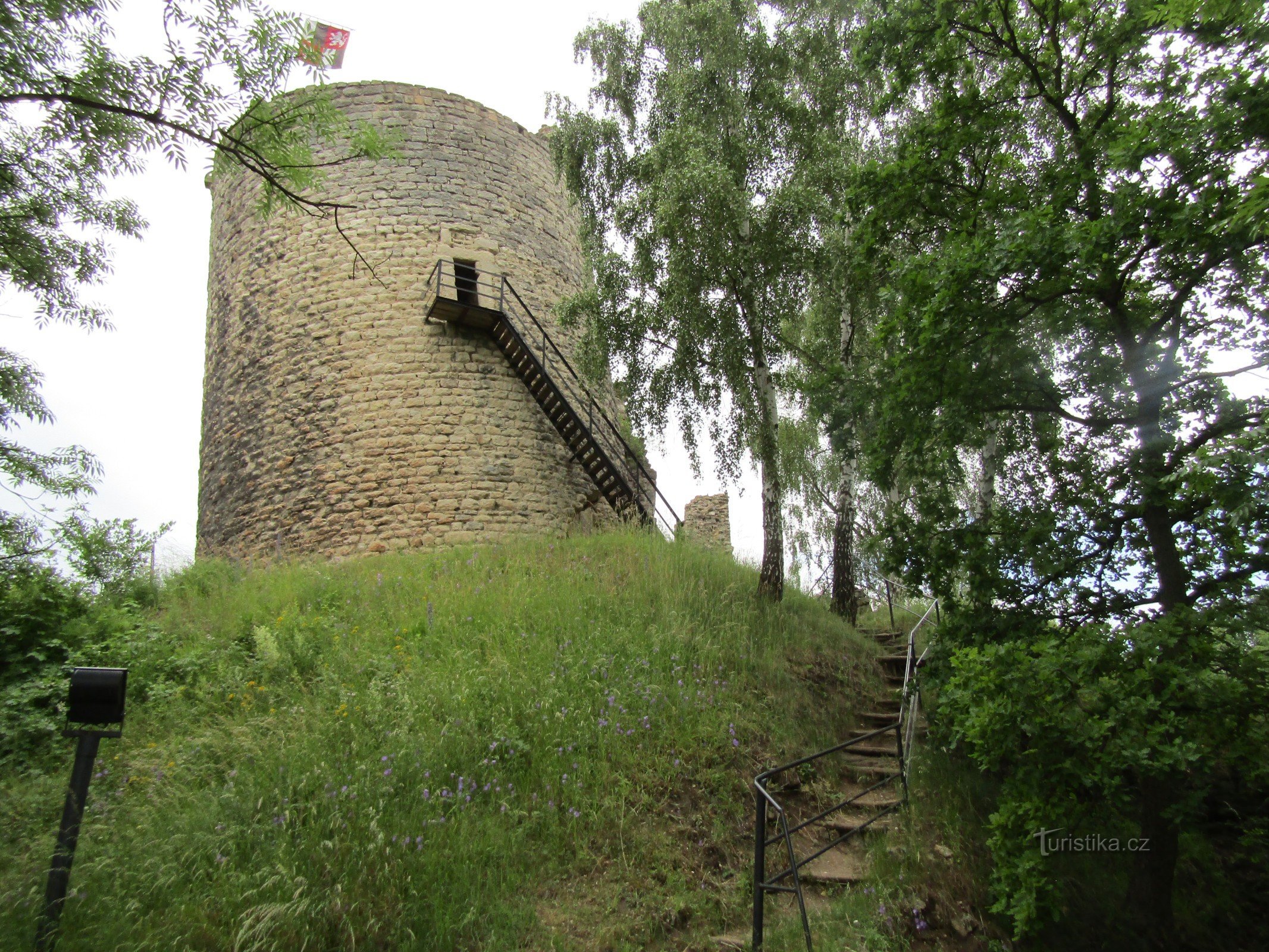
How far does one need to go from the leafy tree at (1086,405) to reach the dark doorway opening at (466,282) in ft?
22.9

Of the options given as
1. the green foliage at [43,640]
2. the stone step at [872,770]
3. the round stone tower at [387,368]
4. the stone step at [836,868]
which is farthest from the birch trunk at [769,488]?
the green foliage at [43,640]

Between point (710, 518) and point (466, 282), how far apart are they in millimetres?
6403

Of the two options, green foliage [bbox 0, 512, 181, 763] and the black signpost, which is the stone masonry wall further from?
the black signpost

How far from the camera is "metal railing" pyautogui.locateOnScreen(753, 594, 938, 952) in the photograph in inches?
159

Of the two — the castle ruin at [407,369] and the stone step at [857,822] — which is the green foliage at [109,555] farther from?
the stone step at [857,822]

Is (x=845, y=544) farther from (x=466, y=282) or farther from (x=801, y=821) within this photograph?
(x=466, y=282)

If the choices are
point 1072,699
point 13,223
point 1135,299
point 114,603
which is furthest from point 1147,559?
point 114,603

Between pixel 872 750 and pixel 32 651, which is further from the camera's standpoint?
pixel 872 750

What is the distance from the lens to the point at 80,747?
3498mm

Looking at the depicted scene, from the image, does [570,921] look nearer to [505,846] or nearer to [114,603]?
[505,846]

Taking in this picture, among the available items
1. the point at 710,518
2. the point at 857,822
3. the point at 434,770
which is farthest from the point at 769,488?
the point at 710,518

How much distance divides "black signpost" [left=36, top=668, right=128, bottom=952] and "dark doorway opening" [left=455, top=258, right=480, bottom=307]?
905 centimetres

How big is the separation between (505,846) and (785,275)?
7026 millimetres

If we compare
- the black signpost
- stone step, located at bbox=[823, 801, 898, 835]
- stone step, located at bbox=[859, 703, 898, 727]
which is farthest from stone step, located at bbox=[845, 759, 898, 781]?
the black signpost
